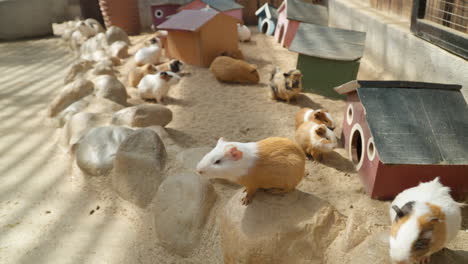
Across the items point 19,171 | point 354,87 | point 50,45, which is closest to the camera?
point 354,87

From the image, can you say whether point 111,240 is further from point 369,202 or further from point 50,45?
point 50,45

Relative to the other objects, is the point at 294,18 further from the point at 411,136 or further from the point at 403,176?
the point at 403,176

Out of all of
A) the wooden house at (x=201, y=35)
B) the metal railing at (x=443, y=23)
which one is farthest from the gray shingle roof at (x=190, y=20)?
the metal railing at (x=443, y=23)

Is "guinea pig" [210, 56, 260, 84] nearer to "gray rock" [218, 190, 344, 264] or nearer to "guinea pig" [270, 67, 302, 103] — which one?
"guinea pig" [270, 67, 302, 103]

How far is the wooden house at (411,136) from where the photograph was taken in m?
2.21

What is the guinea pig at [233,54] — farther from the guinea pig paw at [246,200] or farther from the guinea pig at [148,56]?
the guinea pig paw at [246,200]

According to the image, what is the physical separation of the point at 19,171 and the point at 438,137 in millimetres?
3324

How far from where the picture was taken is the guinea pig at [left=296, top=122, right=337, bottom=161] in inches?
109

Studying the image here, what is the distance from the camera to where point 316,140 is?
2.79m

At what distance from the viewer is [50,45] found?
824 centimetres

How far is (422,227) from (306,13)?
5625mm

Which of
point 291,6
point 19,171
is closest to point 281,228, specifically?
point 19,171

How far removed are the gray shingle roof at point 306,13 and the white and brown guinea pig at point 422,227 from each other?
5.15m

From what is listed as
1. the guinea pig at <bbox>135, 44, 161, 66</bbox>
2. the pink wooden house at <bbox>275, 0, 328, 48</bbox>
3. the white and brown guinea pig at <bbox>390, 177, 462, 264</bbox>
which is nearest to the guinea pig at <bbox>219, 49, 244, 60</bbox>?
the guinea pig at <bbox>135, 44, 161, 66</bbox>
